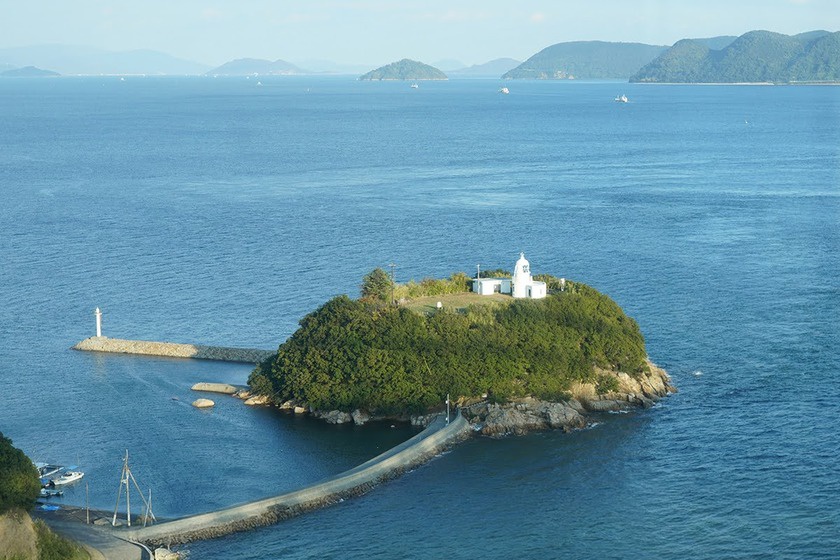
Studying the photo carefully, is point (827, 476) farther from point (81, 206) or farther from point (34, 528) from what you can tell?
point (81, 206)

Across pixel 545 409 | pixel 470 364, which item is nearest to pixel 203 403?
pixel 470 364

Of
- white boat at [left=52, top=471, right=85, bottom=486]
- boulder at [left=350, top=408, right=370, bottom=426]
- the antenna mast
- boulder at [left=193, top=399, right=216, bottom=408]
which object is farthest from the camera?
boulder at [left=193, top=399, right=216, bottom=408]

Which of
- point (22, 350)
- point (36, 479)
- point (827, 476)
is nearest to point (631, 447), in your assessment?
point (827, 476)

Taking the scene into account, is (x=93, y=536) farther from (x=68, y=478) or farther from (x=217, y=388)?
(x=217, y=388)

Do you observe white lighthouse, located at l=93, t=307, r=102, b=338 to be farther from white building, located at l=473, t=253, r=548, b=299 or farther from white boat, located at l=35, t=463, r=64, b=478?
white building, located at l=473, t=253, r=548, b=299

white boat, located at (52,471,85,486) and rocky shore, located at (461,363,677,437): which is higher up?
rocky shore, located at (461,363,677,437)

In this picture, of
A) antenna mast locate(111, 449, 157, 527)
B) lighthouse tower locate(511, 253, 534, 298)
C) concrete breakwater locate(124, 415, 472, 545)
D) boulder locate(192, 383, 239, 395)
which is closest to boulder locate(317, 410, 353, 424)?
concrete breakwater locate(124, 415, 472, 545)

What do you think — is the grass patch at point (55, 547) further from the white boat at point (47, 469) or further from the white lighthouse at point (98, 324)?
the white lighthouse at point (98, 324)
